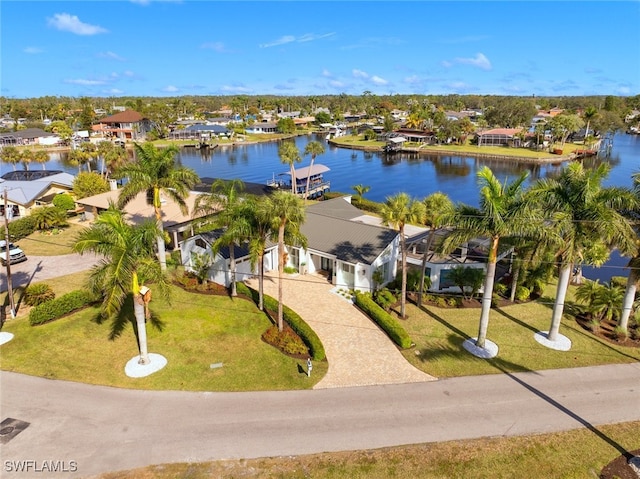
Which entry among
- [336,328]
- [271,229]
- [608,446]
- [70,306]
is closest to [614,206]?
[608,446]

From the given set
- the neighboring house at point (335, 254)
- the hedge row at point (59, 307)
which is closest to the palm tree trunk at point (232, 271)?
the neighboring house at point (335, 254)

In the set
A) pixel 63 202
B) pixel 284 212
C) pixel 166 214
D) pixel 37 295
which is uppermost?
pixel 284 212

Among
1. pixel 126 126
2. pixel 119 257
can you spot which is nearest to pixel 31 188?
pixel 119 257

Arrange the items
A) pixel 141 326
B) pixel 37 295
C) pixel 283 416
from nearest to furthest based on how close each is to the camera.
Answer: pixel 283 416 → pixel 141 326 → pixel 37 295

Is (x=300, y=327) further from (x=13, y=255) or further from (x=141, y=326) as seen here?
(x=13, y=255)

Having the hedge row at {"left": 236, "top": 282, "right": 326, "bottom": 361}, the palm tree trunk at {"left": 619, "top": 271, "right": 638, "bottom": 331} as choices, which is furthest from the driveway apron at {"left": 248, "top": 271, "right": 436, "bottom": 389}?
the palm tree trunk at {"left": 619, "top": 271, "right": 638, "bottom": 331}
